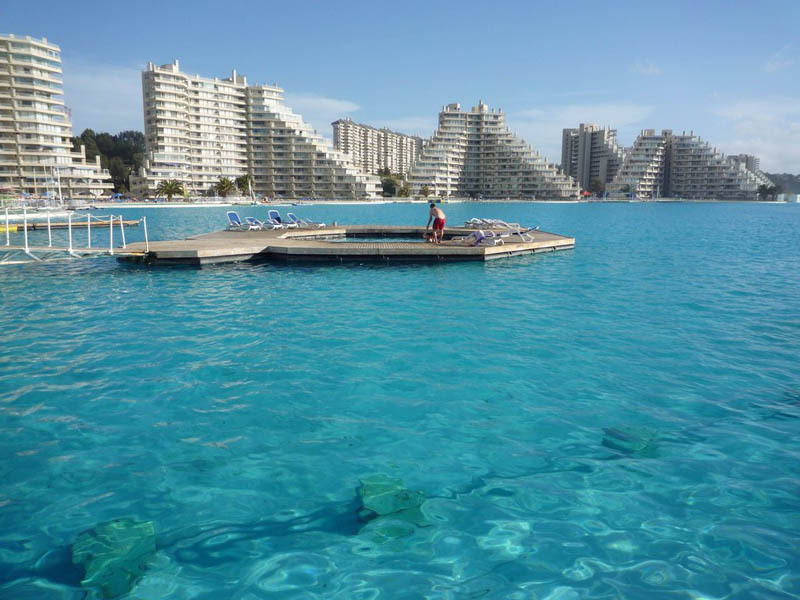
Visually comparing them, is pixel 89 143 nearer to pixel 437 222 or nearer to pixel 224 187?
pixel 224 187

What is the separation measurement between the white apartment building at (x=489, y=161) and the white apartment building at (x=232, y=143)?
31791mm

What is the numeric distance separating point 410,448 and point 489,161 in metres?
168

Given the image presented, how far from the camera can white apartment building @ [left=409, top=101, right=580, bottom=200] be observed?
163000 millimetres

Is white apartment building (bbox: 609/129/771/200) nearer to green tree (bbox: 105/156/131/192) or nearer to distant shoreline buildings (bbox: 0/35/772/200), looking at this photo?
distant shoreline buildings (bbox: 0/35/772/200)

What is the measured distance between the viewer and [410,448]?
6.62 metres

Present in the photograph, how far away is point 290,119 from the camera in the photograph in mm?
141000

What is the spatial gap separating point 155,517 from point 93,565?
744mm

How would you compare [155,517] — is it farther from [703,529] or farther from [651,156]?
[651,156]

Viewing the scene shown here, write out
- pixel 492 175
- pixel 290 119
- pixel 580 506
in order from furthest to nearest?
1. pixel 492 175
2. pixel 290 119
3. pixel 580 506

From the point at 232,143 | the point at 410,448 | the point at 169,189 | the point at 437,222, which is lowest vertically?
the point at 410,448

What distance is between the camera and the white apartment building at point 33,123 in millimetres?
99938

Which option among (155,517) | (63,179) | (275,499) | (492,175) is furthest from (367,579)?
(492,175)

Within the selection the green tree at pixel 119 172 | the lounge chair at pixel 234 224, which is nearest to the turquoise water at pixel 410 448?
the lounge chair at pixel 234 224

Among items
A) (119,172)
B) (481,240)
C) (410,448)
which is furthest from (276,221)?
(119,172)
